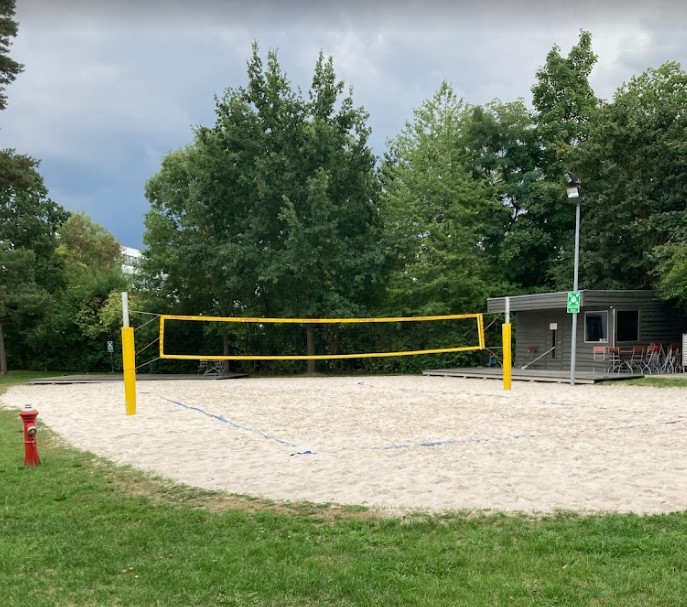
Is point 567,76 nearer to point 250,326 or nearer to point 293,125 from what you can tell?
point 293,125

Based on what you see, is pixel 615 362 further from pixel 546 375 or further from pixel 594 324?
pixel 546 375

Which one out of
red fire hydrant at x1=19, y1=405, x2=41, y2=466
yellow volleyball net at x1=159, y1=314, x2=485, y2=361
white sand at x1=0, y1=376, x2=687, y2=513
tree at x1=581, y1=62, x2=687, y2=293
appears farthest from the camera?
yellow volleyball net at x1=159, y1=314, x2=485, y2=361

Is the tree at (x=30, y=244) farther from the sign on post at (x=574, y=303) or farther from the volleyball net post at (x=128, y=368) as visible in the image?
the sign on post at (x=574, y=303)

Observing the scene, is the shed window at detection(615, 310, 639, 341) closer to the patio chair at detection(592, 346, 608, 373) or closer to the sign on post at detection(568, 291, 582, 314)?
the patio chair at detection(592, 346, 608, 373)

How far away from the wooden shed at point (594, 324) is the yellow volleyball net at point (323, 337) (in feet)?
10.7

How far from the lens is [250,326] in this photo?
26.2 m

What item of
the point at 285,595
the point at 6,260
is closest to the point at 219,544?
the point at 285,595

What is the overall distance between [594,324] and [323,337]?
36.6ft

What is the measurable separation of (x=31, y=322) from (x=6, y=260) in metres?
2.78

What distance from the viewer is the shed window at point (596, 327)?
1923cm

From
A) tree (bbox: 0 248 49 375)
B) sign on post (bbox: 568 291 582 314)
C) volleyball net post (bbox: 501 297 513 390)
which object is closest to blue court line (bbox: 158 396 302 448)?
volleyball net post (bbox: 501 297 513 390)

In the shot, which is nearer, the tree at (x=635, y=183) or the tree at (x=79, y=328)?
the tree at (x=635, y=183)

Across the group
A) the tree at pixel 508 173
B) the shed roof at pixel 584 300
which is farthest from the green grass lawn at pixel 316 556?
the tree at pixel 508 173

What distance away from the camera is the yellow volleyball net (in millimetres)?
24547
